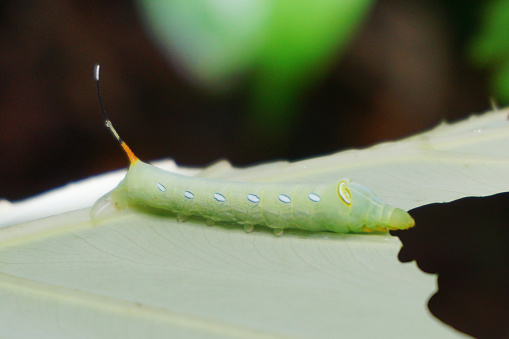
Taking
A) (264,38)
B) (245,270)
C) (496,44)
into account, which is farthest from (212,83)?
(245,270)

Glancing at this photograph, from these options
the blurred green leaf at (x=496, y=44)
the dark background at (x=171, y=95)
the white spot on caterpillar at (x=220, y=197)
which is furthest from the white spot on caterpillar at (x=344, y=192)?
the blurred green leaf at (x=496, y=44)

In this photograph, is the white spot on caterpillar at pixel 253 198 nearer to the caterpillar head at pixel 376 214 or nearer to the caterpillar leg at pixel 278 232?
the caterpillar leg at pixel 278 232

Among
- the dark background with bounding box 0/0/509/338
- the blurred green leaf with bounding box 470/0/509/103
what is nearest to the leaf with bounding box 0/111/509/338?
the blurred green leaf with bounding box 470/0/509/103

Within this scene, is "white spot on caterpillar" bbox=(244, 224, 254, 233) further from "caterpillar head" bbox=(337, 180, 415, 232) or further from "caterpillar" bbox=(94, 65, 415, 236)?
"caterpillar head" bbox=(337, 180, 415, 232)

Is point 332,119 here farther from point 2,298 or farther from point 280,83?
point 2,298

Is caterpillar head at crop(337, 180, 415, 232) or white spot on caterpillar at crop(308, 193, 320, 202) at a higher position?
white spot on caterpillar at crop(308, 193, 320, 202)

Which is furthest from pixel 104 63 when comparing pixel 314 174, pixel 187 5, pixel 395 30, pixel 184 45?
pixel 314 174

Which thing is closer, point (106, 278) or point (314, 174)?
point (106, 278)
